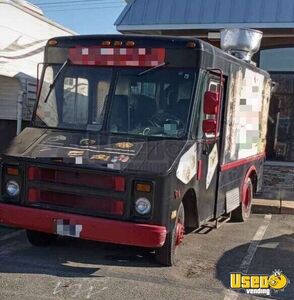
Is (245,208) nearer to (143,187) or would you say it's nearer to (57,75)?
(143,187)

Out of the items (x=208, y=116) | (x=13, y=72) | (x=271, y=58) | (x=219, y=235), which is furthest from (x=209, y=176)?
(x=271, y=58)

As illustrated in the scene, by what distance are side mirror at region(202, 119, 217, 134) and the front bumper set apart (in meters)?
1.36

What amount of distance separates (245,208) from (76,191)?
4.04 m

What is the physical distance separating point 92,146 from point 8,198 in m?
1.11

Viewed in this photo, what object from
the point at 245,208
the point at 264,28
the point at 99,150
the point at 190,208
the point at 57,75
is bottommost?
the point at 245,208

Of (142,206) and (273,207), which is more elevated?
(142,206)

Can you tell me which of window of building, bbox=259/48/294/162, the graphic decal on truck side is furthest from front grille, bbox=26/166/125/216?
window of building, bbox=259/48/294/162

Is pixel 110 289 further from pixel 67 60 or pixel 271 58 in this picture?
pixel 271 58

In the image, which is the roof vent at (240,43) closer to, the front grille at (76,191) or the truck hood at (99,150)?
the truck hood at (99,150)

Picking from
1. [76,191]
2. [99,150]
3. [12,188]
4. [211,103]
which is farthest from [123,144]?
[12,188]

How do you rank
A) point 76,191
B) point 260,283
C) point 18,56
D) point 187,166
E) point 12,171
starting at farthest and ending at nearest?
point 18,56, point 12,171, point 187,166, point 76,191, point 260,283

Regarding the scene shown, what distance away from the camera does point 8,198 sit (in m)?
6.26

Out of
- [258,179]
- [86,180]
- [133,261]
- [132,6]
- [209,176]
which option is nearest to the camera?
[86,180]

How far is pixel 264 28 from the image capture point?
43.6 feet
